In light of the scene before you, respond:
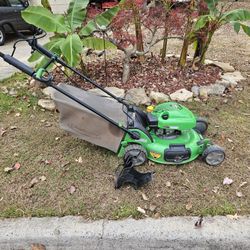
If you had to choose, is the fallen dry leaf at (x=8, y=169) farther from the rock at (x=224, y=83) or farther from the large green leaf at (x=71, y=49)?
the rock at (x=224, y=83)

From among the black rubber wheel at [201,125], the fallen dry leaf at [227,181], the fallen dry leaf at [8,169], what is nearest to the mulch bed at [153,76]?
the black rubber wheel at [201,125]

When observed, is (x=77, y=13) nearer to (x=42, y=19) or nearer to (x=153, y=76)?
(x=42, y=19)

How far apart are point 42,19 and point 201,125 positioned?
2436 mm

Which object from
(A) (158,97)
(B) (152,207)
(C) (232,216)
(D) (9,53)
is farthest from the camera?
(D) (9,53)

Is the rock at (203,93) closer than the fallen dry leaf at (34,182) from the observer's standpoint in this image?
No

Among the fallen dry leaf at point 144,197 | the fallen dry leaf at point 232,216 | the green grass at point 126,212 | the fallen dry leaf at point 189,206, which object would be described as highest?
the fallen dry leaf at point 232,216

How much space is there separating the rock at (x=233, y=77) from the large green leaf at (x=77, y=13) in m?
2.50

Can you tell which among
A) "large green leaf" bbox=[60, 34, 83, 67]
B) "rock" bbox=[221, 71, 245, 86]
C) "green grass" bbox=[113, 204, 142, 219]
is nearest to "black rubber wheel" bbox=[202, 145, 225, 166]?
"green grass" bbox=[113, 204, 142, 219]

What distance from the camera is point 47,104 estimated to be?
183 inches

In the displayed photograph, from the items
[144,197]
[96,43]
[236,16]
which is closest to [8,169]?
[144,197]

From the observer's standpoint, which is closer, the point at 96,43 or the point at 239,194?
the point at 239,194

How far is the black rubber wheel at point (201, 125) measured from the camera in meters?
3.75

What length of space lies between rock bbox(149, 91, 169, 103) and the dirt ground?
0.49m

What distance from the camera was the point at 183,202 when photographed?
292 cm
